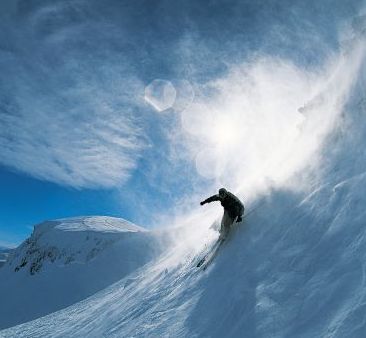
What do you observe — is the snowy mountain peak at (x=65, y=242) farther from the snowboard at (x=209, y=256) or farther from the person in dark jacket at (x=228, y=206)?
the person in dark jacket at (x=228, y=206)

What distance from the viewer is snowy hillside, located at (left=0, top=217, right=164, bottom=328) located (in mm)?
40906

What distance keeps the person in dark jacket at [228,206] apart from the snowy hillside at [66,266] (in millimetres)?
27431

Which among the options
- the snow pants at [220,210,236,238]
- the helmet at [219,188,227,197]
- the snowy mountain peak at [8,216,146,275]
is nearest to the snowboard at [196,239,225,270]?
the snow pants at [220,210,236,238]

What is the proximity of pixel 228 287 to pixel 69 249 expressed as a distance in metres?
47.7

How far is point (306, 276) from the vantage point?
7.70 metres

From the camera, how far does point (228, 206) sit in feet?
43.1

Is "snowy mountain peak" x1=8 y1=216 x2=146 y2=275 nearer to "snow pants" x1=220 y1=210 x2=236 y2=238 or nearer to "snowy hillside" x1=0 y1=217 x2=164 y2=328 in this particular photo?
Result: "snowy hillside" x1=0 y1=217 x2=164 y2=328

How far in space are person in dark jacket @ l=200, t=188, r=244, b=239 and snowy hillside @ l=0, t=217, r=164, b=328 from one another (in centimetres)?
2743

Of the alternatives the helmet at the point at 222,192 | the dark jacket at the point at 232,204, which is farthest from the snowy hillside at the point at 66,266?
the helmet at the point at 222,192

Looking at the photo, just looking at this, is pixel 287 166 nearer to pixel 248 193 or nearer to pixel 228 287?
pixel 248 193

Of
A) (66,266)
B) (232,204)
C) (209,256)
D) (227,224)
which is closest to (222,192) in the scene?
(232,204)

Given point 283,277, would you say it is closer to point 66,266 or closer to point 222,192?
point 222,192

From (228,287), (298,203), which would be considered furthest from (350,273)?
(298,203)

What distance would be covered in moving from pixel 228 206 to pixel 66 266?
4080cm
